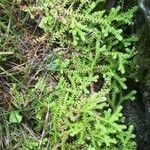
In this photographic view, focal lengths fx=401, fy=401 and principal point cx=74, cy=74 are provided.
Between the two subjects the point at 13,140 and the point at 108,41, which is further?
the point at 108,41

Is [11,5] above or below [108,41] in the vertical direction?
above

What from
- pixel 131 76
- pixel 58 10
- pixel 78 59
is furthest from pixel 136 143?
pixel 58 10

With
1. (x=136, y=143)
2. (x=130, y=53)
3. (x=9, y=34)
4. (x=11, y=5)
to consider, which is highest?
(x=11, y=5)

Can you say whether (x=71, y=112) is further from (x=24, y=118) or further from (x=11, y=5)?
(x=11, y=5)

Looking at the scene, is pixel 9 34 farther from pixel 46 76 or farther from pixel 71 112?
pixel 71 112

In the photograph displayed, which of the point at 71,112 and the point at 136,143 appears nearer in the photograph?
the point at 71,112

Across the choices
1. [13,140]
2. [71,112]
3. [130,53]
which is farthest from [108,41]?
[13,140]
